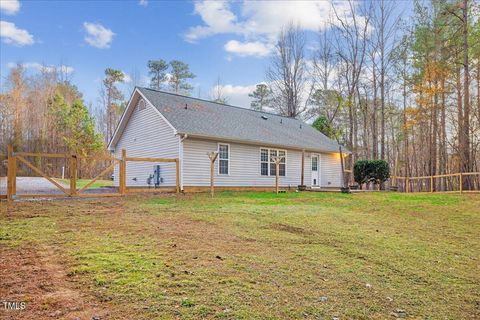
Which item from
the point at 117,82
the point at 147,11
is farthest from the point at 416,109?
the point at 117,82

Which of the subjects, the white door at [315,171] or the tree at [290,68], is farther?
the tree at [290,68]

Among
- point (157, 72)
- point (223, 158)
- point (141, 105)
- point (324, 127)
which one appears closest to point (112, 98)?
point (157, 72)

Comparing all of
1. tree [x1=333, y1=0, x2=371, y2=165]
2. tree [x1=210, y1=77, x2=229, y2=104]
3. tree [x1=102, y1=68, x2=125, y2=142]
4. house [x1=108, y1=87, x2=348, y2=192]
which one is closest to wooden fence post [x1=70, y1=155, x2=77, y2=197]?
house [x1=108, y1=87, x2=348, y2=192]

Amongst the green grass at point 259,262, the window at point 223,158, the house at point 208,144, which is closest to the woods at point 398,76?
the house at point 208,144

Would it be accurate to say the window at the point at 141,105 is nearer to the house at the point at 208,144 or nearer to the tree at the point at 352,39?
the house at the point at 208,144

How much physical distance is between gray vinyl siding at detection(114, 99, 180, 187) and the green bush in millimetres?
11365

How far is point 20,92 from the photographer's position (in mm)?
26156

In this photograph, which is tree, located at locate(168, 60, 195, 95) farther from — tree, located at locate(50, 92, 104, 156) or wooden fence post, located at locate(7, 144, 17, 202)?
wooden fence post, located at locate(7, 144, 17, 202)

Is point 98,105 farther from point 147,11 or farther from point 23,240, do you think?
point 23,240

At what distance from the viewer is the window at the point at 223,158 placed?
1505cm

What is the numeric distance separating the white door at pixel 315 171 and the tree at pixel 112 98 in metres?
22.0

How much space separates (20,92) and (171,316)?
97.1 ft

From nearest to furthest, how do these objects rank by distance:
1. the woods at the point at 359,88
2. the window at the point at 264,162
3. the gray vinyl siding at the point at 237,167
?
1. the gray vinyl siding at the point at 237,167
2. the window at the point at 264,162
3. the woods at the point at 359,88

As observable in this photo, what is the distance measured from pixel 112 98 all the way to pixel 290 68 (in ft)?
60.0
